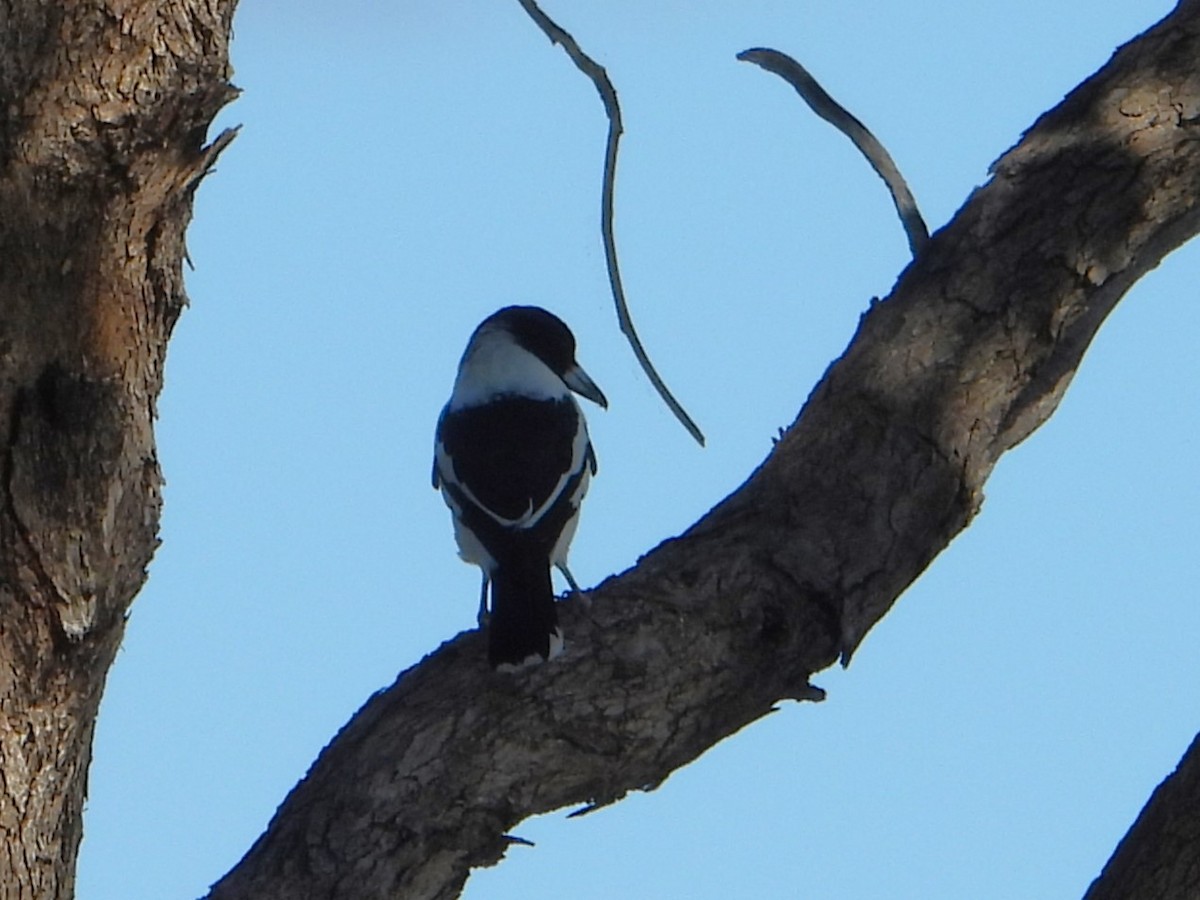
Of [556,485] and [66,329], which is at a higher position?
[556,485]

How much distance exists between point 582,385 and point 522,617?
2.16 metres

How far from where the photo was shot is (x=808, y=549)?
3.93 metres

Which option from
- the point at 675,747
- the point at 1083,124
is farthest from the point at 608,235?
the point at 675,747

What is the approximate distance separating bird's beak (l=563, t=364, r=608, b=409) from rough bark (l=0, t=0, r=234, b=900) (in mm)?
3168

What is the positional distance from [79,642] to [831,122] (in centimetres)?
271

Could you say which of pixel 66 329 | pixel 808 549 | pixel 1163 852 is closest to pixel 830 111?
pixel 808 549

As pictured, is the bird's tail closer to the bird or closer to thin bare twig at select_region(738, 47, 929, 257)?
the bird

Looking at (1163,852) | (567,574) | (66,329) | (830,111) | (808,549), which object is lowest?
(1163,852)

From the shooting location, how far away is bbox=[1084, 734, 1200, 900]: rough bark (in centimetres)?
328

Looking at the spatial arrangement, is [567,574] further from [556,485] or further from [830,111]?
[830,111]

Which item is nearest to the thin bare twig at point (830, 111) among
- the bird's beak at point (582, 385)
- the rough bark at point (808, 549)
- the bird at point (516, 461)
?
the rough bark at point (808, 549)

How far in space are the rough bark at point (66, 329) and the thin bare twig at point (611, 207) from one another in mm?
1857

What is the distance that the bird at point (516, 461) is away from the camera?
479 cm

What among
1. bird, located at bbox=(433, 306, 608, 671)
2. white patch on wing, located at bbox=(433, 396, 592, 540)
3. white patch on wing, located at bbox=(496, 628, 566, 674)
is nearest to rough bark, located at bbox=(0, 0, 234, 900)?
white patch on wing, located at bbox=(496, 628, 566, 674)
